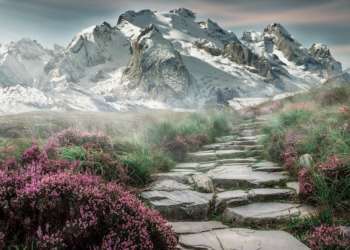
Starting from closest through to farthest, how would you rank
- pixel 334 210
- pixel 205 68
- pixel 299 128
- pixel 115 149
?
pixel 334 210 < pixel 115 149 < pixel 299 128 < pixel 205 68

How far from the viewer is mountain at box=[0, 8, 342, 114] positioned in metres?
18.9

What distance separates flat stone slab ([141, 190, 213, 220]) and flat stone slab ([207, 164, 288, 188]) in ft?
3.08

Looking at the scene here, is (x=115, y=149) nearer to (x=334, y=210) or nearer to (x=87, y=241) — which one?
(x=334, y=210)

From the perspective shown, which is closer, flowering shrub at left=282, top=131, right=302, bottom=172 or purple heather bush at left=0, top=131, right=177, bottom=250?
purple heather bush at left=0, top=131, right=177, bottom=250

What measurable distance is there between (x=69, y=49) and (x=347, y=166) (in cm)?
2917

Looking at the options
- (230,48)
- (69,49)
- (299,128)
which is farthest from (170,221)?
(230,48)

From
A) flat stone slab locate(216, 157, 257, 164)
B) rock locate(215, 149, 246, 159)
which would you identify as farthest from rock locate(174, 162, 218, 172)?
rock locate(215, 149, 246, 159)

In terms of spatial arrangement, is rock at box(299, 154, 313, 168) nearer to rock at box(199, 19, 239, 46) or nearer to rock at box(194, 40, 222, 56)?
rock at box(194, 40, 222, 56)

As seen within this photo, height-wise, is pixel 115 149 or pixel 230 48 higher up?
pixel 230 48

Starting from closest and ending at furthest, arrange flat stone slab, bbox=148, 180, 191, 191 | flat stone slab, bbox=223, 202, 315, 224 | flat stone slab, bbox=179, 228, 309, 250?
flat stone slab, bbox=179, 228, 309, 250, flat stone slab, bbox=223, 202, 315, 224, flat stone slab, bbox=148, 180, 191, 191

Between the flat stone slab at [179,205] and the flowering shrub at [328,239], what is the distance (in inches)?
58.7

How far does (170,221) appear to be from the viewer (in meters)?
4.46

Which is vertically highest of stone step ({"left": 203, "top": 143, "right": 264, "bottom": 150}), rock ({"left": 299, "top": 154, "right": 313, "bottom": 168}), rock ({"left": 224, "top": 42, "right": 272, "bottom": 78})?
rock ({"left": 224, "top": 42, "right": 272, "bottom": 78})

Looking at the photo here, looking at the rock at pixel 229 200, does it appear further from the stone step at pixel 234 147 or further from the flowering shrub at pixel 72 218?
the stone step at pixel 234 147
